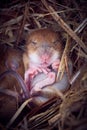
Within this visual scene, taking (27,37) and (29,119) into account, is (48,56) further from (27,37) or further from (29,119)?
(29,119)

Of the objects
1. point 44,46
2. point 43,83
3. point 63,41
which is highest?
point 44,46

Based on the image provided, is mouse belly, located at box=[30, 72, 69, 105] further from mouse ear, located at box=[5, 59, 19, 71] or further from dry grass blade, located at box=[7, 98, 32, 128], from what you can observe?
mouse ear, located at box=[5, 59, 19, 71]

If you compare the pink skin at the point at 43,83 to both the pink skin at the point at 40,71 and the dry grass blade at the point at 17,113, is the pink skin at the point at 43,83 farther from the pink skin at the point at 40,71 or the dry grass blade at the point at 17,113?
the dry grass blade at the point at 17,113

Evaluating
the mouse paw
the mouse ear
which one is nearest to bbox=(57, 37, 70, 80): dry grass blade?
the mouse paw

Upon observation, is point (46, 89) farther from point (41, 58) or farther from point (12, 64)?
point (12, 64)

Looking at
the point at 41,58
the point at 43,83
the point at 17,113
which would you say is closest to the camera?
the point at 17,113

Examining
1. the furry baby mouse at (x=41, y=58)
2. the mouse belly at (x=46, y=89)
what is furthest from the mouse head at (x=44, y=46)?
the mouse belly at (x=46, y=89)

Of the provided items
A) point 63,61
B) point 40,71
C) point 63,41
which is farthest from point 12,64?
point 63,41
